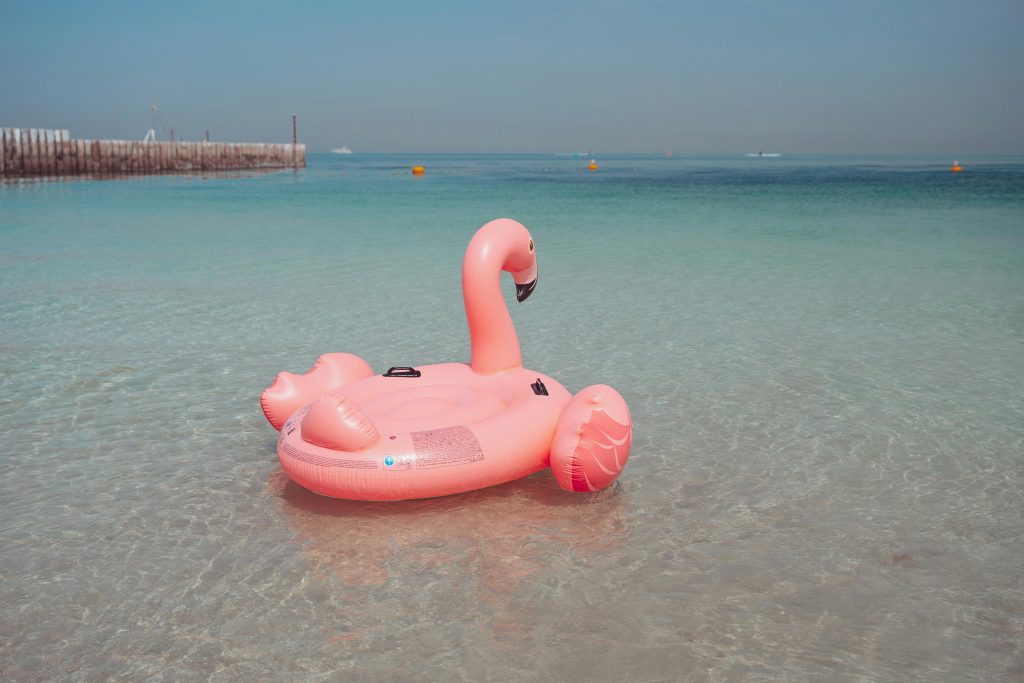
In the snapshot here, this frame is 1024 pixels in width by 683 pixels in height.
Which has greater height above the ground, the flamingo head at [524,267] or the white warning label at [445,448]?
the flamingo head at [524,267]

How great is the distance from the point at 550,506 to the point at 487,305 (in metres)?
1.30

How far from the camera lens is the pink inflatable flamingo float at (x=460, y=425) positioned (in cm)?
422

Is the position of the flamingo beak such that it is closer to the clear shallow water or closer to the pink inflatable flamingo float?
the pink inflatable flamingo float

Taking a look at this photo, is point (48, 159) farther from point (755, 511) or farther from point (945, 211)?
point (755, 511)

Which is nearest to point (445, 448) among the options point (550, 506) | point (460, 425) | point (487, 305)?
point (460, 425)

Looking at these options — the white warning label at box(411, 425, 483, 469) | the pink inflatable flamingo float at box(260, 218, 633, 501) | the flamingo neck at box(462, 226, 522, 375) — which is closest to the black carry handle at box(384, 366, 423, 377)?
the pink inflatable flamingo float at box(260, 218, 633, 501)

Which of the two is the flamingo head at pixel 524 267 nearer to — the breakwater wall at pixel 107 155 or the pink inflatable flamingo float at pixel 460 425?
the pink inflatable flamingo float at pixel 460 425

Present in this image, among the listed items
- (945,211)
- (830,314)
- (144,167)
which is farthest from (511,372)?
(144,167)

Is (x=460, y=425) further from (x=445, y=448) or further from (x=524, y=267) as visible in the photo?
(x=524, y=267)

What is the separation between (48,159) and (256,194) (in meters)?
12.0

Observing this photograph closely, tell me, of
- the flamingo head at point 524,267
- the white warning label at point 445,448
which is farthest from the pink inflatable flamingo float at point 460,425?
the flamingo head at point 524,267

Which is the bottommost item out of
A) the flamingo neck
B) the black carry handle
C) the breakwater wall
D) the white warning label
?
the white warning label

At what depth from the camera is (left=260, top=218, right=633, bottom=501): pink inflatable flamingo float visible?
4.22m

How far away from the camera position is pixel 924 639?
338 cm
